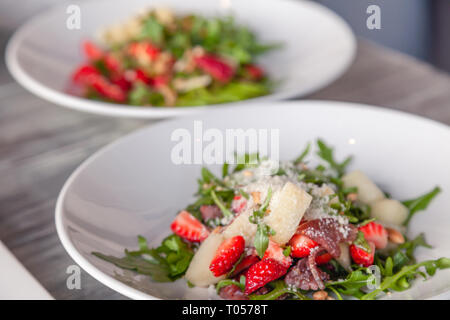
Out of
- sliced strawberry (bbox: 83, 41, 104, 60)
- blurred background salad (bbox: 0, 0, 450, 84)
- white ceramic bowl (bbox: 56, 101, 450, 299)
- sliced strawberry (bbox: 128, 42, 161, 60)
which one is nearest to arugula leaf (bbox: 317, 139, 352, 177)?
white ceramic bowl (bbox: 56, 101, 450, 299)

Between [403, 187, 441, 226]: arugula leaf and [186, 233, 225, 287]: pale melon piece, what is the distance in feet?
1.37

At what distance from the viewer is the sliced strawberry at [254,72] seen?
1.96 metres

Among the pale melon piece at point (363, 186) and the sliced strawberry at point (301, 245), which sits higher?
the sliced strawberry at point (301, 245)

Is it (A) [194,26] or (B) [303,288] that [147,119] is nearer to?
(A) [194,26]

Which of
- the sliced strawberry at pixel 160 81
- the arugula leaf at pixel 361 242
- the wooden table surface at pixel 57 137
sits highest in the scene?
the arugula leaf at pixel 361 242

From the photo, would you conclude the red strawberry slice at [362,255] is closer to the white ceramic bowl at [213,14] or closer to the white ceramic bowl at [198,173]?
the white ceramic bowl at [198,173]

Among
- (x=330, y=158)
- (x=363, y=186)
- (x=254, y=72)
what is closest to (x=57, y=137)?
(x=254, y=72)

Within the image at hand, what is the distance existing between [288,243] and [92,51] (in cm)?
140

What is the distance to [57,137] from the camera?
1.69 metres

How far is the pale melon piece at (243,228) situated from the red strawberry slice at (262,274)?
6 centimetres

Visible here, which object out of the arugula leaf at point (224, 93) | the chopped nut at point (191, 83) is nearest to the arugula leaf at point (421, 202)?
the arugula leaf at point (224, 93)

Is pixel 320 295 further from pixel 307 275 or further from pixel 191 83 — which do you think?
pixel 191 83

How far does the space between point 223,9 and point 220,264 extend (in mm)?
1568

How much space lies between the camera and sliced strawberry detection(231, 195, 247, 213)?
111cm
